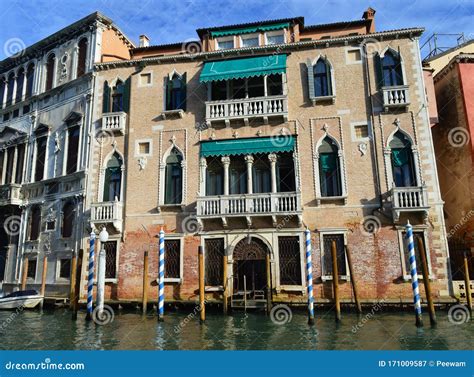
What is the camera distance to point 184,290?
1398 cm

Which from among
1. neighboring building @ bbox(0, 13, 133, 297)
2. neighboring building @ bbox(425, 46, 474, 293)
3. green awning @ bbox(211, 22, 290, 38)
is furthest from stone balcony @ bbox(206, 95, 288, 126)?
neighboring building @ bbox(425, 46, 474, 293)

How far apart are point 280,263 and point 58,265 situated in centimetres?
863

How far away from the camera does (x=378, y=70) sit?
14.3m

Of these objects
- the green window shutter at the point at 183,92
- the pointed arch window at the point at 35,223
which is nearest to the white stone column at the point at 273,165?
the green window shutter at the point at 183,92

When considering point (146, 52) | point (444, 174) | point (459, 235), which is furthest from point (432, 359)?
point (146, 52)

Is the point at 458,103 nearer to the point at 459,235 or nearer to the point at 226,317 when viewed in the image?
the point at 459,235

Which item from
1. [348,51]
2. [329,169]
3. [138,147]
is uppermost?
[348,51]

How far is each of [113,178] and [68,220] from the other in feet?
8.70

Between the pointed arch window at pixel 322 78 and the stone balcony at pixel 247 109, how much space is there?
1.35 m

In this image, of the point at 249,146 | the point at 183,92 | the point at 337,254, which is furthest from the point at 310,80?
the point at 337,254

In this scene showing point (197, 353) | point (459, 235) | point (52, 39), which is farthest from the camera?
point (52, 39)

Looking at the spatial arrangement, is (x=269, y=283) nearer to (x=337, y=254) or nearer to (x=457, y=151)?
(x=337, y=254)

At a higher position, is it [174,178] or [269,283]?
[174,178]

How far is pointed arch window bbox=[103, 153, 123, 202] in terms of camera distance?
15508 millimetres
